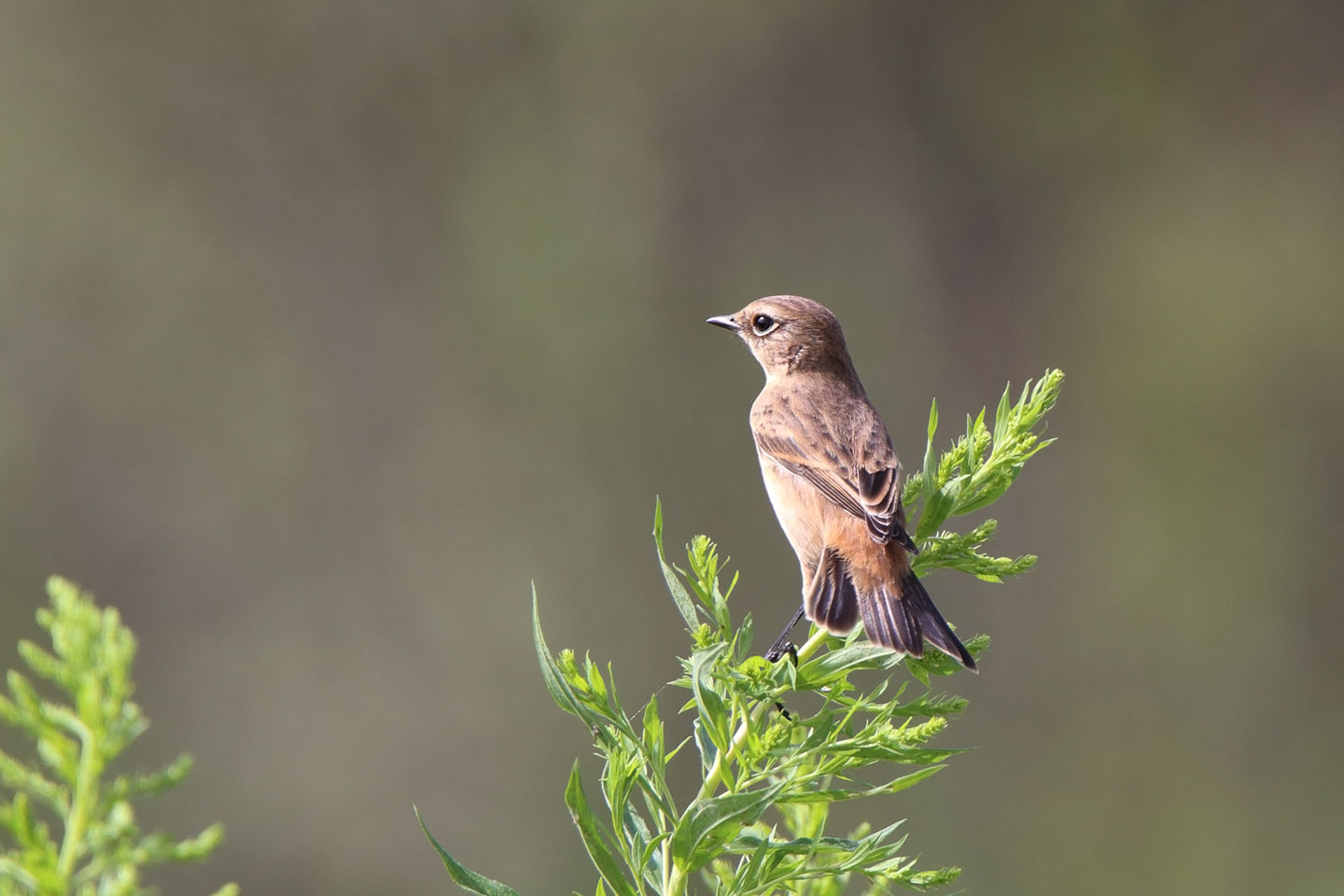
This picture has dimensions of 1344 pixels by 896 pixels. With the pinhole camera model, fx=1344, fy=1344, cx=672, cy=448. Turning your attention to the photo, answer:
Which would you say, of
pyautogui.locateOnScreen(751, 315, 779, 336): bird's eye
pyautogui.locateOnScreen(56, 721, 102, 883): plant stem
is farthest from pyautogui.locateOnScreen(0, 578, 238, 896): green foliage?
pyautogui.locateOnScreen(751, 315, 779, 336): bird's eye

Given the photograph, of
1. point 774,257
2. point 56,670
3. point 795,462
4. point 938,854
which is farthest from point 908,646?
point 774,257

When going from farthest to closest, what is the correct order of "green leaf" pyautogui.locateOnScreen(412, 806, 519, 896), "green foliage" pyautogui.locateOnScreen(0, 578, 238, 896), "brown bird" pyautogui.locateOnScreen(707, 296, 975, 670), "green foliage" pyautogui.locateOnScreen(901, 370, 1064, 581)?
1. "brown bird" pyautogui.locateOnScreen(707, 296, 975, 670)
2. "green foliage" pyautogui.locateOnScreen(901, 370, 1064, 581)
3. "green leaf" pyautogui.locateOnScreen(412, 806, 519, 896)
4. "green foliage" pyautogui.locateOnScreen(0, 578, 238, 896)

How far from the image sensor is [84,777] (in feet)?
2.29

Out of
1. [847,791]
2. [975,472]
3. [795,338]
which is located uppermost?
[795,338]

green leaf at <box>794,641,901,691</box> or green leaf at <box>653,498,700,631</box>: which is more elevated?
green leaf at <box>653,498,700,631</box>

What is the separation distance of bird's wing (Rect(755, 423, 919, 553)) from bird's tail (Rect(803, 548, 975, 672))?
10cm

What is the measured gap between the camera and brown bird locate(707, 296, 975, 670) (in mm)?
1865

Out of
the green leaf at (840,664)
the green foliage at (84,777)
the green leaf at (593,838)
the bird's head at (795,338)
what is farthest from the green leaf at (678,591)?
the bird's head at (795,338)

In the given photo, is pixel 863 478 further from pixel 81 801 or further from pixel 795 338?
pixel 81 801

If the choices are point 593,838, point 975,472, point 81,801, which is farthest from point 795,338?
point 81,801

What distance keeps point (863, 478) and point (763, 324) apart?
1.22 metres

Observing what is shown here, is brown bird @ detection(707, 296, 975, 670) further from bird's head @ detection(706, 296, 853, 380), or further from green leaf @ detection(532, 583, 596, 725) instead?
green leaf @ detection(532, 583, 596, 725)

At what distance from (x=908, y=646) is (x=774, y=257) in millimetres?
8598

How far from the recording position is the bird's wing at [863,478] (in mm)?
2318
